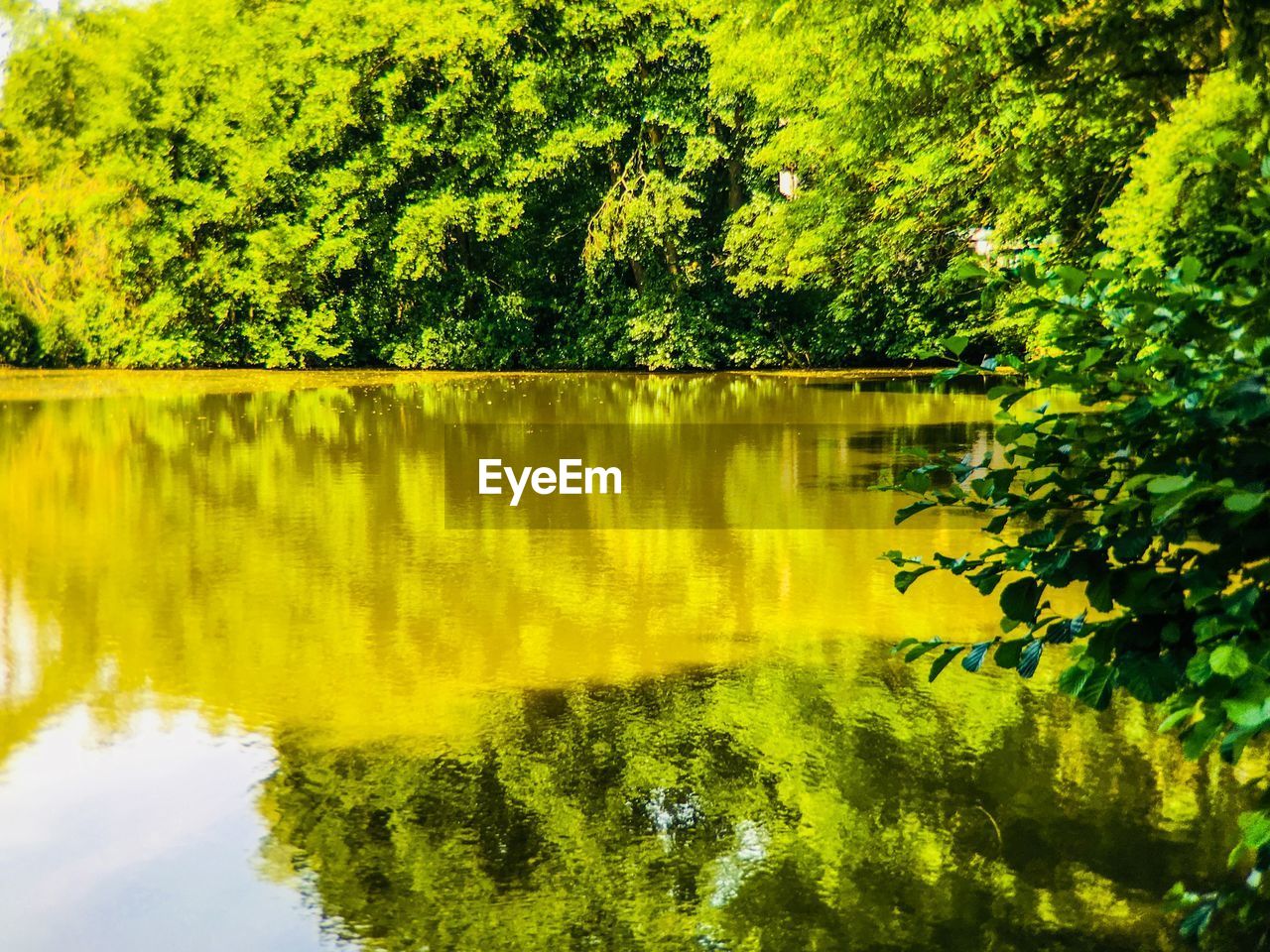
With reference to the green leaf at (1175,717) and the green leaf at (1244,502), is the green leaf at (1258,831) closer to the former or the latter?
the green leaf at (1175,717)

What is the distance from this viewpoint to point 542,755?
6.10 m

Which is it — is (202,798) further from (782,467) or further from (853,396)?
(853,396)

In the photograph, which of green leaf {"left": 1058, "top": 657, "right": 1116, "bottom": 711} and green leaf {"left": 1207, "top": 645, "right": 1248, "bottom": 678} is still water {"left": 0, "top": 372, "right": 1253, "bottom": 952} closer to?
green leaf {"left": 1058, "top": 657, "right": 1116, "bottom": 711}

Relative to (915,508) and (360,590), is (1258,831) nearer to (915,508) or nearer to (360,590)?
(915,508)

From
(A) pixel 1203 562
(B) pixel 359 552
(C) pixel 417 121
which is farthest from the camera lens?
(C) pixel 417 121

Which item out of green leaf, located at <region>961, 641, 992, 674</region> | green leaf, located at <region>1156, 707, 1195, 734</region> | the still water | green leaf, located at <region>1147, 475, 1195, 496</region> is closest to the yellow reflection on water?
the still water

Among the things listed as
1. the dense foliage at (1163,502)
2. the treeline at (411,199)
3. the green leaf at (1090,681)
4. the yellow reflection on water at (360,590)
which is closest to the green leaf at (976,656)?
the dense foliage at (1163,502)

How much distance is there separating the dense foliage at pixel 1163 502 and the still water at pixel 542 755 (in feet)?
1.83

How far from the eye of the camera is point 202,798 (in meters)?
5.69

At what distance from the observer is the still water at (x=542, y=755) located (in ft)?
15.2

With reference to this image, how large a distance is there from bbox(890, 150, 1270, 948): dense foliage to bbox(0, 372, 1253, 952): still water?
1.83 ft

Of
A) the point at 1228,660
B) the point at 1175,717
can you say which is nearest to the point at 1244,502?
the point at 1228,660

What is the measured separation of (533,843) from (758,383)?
2449cm

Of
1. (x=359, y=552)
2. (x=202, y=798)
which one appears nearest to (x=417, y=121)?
(x=359, y=552)
